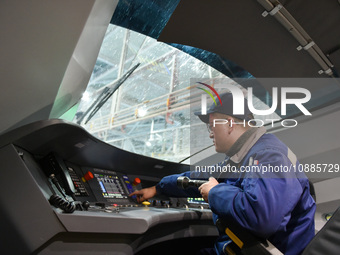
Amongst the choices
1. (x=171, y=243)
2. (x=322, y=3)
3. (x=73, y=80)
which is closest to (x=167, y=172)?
(x=171, y=243)

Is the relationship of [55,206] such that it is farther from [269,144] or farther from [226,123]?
[226,123]

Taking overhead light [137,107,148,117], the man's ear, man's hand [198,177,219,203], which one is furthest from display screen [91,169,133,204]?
overhead light [137,107,148,117]

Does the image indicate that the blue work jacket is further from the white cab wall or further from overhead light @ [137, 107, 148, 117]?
overhead light @ [137, 107, 148, 117]

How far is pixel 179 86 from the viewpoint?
119 inches

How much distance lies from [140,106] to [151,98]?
236mm

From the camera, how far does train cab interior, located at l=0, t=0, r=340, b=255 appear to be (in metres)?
0.75

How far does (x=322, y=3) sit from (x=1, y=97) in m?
1.82

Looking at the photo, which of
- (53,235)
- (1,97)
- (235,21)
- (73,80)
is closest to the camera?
(53,235)

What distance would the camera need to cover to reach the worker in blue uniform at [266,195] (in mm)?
872

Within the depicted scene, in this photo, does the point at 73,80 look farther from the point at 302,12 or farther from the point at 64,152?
the point at 302,12

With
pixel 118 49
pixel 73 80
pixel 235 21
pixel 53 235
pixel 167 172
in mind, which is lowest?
pixel 167 172

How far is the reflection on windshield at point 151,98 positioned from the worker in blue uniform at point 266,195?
1228mm

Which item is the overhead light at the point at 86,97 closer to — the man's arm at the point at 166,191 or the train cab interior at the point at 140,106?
the train cab interior at the point at 140,106

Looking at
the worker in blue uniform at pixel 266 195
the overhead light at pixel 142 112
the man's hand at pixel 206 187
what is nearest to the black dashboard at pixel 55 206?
the man's hand at pixel 206 187
